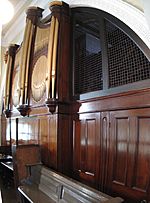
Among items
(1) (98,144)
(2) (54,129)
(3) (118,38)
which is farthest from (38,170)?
(3) (118,38)

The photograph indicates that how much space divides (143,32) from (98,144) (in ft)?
4.49

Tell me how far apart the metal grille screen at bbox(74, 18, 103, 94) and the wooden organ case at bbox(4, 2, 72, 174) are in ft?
0.50

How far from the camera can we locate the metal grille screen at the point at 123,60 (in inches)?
88.7

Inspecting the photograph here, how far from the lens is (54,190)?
2.60m

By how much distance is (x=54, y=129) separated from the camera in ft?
10.6

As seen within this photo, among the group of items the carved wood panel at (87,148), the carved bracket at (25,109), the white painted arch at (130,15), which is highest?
the white painted arch at (130,15)

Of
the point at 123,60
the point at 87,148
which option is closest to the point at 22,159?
the point at 87,148

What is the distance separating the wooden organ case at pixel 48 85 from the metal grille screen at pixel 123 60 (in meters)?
0.87

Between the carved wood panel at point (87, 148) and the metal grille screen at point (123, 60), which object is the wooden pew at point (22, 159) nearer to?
the carved wood panel at point (87, 148)

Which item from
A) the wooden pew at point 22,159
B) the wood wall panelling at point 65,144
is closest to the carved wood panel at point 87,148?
the wood wall panelling at point 65,144

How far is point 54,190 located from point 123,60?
1.70 metres

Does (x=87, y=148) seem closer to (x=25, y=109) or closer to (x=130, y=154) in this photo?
(x=130, y=154)

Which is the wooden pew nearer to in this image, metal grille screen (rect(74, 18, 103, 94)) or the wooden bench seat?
the wooden bench seat

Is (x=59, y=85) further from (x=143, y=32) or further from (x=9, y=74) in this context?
(x=9, y=74)
